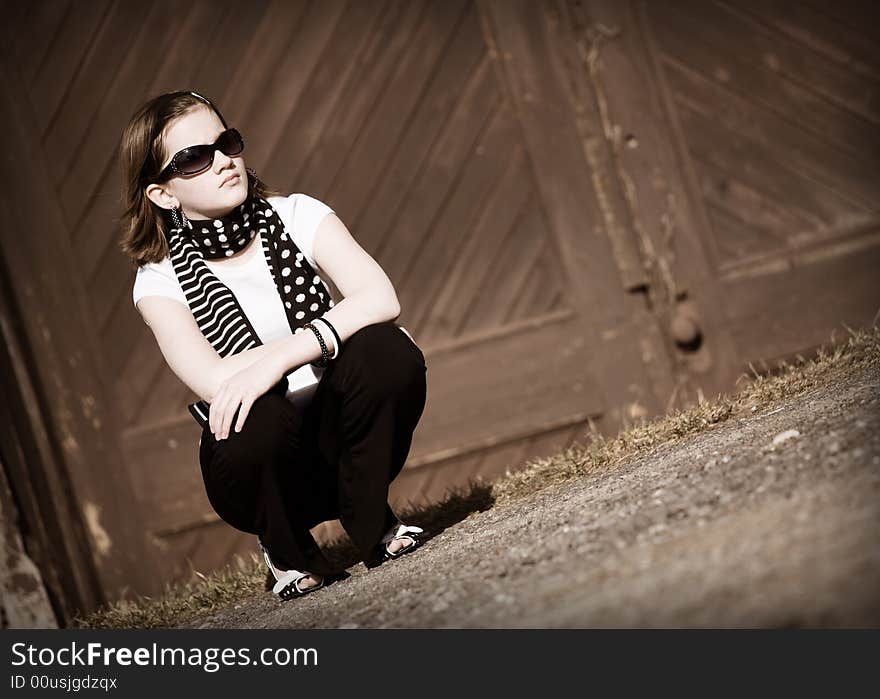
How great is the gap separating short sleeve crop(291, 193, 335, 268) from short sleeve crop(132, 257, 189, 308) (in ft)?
0.97

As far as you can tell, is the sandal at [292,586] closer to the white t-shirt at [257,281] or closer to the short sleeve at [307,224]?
the white t-shirt at [257,281]

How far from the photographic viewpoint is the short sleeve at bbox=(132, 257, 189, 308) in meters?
2.26

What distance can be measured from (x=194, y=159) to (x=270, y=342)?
44cm

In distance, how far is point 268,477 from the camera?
2115mm

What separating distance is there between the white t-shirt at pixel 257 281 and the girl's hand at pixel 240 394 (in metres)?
0.13

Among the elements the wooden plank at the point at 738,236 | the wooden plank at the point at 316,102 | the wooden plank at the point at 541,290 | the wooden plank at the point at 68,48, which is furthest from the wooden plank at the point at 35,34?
the wooden plank at the point at 738,236

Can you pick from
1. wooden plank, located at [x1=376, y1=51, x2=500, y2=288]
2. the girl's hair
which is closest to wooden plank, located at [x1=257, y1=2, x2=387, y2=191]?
wooden plank, located at [x1=376, y1=51, x2=500, y2=288]

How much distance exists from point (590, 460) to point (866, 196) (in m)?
1.63

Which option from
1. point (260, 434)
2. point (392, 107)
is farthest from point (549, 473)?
point (392, 107)

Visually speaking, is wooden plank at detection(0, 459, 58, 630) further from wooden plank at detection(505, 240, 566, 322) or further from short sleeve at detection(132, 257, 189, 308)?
wooden plank at detection(505, 240, 566, 322)

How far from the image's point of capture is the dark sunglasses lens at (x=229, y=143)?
88.0 inches

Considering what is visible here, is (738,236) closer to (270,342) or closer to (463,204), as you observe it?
(463,204)

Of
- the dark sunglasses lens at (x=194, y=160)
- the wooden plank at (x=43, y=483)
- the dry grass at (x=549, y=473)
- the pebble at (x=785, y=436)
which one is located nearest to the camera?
the pebble at (x=785, y=436)

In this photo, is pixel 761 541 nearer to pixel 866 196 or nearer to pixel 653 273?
pixel 653 273
